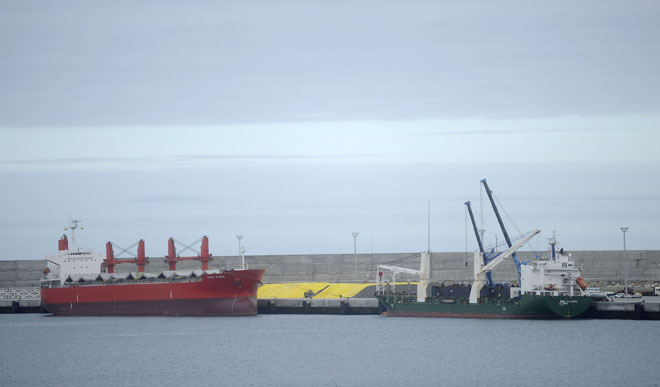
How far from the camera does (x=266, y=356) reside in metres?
55.3

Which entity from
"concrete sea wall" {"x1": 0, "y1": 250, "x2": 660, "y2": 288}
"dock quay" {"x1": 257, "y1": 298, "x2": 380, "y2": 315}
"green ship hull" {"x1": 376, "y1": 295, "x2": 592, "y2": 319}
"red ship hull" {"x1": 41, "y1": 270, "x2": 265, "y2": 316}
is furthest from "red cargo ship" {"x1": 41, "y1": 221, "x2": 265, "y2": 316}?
"concrete sea wall" {"x1": 0, "y1": 250, "x2": 660, "y2": 288}

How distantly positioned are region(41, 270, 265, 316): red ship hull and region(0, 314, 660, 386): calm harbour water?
5.46ft

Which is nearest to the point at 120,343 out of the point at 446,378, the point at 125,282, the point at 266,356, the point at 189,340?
the point at 189,340

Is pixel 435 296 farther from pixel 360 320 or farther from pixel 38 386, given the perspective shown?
pixel 38 386

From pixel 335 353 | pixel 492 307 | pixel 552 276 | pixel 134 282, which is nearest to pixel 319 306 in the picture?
pixel 134 282

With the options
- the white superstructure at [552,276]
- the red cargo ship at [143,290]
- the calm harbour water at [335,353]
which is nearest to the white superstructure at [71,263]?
the red cargo ship at [143,290]

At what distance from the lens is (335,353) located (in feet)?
183

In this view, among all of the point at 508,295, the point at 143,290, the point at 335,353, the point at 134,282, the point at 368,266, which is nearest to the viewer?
the point at 335,353

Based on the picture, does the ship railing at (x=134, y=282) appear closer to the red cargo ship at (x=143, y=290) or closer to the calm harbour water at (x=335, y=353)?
the red cargo ship at (x=143, y=290)

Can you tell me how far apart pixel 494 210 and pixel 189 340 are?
93.7ft

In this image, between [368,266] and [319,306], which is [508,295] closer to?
[319,306]

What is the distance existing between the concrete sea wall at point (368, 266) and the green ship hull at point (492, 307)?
64.4 feet

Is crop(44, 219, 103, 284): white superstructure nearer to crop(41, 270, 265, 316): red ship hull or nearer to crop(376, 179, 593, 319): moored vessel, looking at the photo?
crop(41, 270, 265, 316): red ship hull

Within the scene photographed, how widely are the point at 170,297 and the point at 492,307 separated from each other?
967 inches
